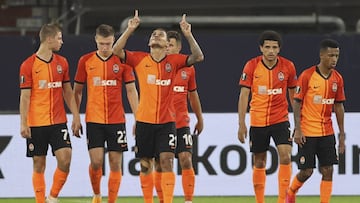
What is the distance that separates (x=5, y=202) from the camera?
15.7 metres

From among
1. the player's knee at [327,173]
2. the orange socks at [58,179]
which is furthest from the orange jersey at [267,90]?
the orange socks at [58,179]

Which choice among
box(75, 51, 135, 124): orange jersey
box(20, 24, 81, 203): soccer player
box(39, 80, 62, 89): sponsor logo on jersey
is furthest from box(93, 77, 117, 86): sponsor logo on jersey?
box(39, 80, 62, 89): sponsor logo on jersey

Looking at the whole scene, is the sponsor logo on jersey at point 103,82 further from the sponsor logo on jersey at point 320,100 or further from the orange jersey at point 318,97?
the sponsor logo on jersey at point 320,100

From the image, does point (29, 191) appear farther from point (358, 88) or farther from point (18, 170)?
point (358, 88)

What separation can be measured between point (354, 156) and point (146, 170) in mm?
4199

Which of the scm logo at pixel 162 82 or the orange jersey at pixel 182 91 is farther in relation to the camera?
the orange jersey at pixel 182 91

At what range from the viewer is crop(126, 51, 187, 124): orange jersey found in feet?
41.9

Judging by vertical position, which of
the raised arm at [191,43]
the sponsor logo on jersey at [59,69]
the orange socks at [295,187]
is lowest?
the orange socks at [295,187]

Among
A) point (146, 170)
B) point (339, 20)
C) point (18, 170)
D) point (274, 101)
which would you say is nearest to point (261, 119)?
point (274, 101)

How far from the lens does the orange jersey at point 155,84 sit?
12.8 metres

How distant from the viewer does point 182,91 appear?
46.3ft

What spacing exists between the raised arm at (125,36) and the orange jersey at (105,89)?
72cm

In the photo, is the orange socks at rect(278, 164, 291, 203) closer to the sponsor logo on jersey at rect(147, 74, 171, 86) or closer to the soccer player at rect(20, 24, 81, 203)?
the sponsor logo on jersey at rect(147, 74, 171, 86)

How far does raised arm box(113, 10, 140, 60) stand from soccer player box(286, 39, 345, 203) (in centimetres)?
203
